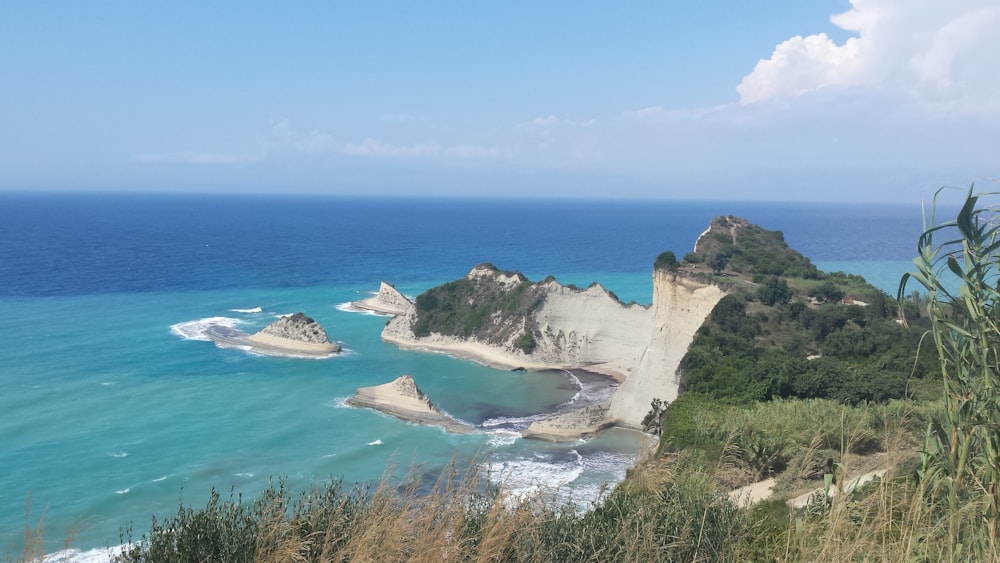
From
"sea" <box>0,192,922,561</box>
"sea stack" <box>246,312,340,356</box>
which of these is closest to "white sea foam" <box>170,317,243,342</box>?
"sea" <box>0,192,922,561</box>

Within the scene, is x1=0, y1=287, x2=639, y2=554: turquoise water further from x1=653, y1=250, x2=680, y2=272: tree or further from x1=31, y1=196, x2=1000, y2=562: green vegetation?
x1=653, y1=250, x2=680, y2=272: tree

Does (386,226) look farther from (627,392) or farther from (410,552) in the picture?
(410,552)

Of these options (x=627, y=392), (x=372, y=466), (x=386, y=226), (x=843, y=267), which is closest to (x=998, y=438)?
(x=372, y=466)

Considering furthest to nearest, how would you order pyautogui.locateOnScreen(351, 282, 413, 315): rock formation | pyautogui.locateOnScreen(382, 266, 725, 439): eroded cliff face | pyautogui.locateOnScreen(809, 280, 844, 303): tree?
pyautogui.locateOnScreen(351, 282, 413, 315): rock formation
pyautogui.locateOnScreen(809, 280, 844, 303): tree
pyautogui.locateOnScreen(382, 266, 725, 439): eroded cliff face

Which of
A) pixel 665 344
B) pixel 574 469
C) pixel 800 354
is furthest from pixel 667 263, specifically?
pixel 574 469

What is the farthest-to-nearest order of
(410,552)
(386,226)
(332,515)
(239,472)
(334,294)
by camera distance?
(386,226) < (334,294) < (239,472) < (332,515) < (410,552)

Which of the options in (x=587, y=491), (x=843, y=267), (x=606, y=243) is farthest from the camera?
(x=606, y=243)
